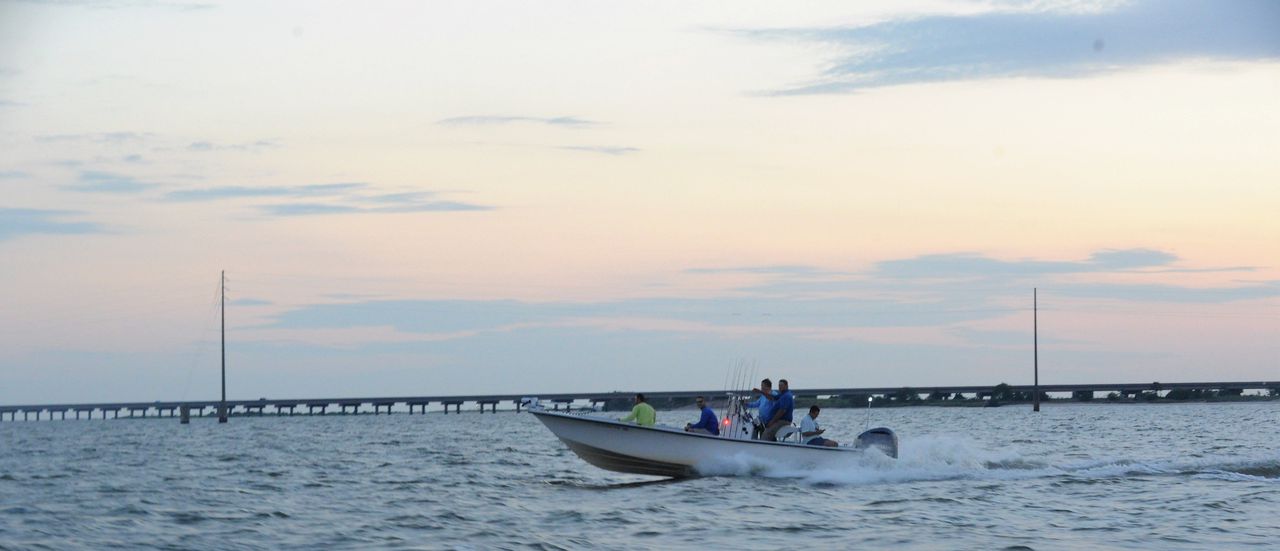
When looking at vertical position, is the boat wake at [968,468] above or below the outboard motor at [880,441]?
below

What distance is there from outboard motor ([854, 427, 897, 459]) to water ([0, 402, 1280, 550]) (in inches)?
12.2

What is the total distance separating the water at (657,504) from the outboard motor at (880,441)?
31 cm

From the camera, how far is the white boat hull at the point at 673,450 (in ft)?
86.1

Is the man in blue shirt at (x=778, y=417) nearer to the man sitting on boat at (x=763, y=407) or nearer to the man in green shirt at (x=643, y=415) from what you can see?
the man sitting on boat at (x=763, y=407)

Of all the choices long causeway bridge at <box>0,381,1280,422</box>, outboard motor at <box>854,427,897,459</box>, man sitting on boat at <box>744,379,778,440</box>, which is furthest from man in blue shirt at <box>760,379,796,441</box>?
long causeway bridge at <box>0,381,1280,422</box>

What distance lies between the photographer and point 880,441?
28.0m

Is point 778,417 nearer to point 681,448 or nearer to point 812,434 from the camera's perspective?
point 812,434

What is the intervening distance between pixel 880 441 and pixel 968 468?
319cm

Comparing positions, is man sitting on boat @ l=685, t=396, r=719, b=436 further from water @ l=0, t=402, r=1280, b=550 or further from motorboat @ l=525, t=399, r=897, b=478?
water @ l=0, t=402, r=1280, b=550

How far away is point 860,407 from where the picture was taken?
501 ft

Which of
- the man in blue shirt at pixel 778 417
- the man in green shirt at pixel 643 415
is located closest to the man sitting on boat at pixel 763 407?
the man in blue shirt at pixel 778 417

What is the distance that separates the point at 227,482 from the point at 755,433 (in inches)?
445

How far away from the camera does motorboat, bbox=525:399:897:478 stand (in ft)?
86.1

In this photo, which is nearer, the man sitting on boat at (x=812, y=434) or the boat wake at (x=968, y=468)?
the boat wake at (x=968, y=468)
